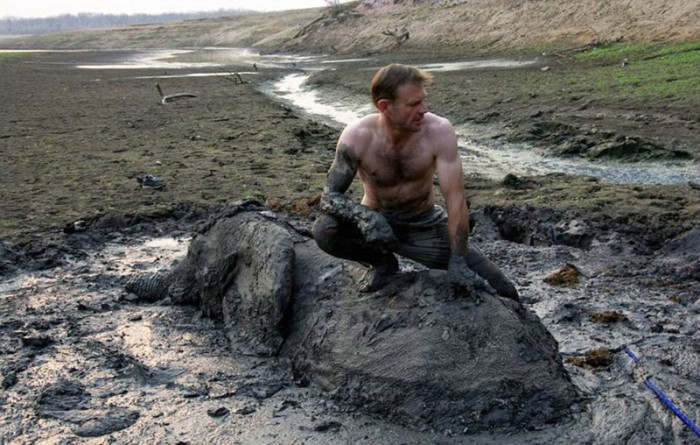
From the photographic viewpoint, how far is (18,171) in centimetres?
1035

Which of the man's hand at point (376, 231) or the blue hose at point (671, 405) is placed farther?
the man's hand at point (376, 231)

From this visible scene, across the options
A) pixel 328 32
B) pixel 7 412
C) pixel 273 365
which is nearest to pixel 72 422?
pixel 7 412

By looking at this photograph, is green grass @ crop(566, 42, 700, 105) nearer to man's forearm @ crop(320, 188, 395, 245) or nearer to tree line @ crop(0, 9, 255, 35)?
man's forearm @ crop(320, 188, 395, 245)

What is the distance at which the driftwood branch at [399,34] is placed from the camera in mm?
30153

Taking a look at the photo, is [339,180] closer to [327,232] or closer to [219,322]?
[327,232]

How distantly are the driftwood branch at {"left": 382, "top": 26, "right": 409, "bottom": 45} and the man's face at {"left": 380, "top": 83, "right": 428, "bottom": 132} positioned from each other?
87.9 feet

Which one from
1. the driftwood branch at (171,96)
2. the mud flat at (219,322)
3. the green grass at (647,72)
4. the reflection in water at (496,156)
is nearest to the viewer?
the mud flat at (219,322)

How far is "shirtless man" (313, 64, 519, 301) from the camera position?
3951 millimetres

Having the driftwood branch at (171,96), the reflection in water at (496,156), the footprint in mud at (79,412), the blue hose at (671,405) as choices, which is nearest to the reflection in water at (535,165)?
the reflection in water at (496,156)

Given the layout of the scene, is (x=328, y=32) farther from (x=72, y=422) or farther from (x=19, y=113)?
(x=72, y=422)

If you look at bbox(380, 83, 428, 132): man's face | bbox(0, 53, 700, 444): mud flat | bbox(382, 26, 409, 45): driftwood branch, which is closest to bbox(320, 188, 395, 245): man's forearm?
bbox(380, 83, 428, 132): man's face

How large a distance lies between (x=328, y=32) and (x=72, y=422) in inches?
1406

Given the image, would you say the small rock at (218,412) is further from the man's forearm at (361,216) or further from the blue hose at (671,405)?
the blue hose at (671,405)

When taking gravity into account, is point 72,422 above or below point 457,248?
below
